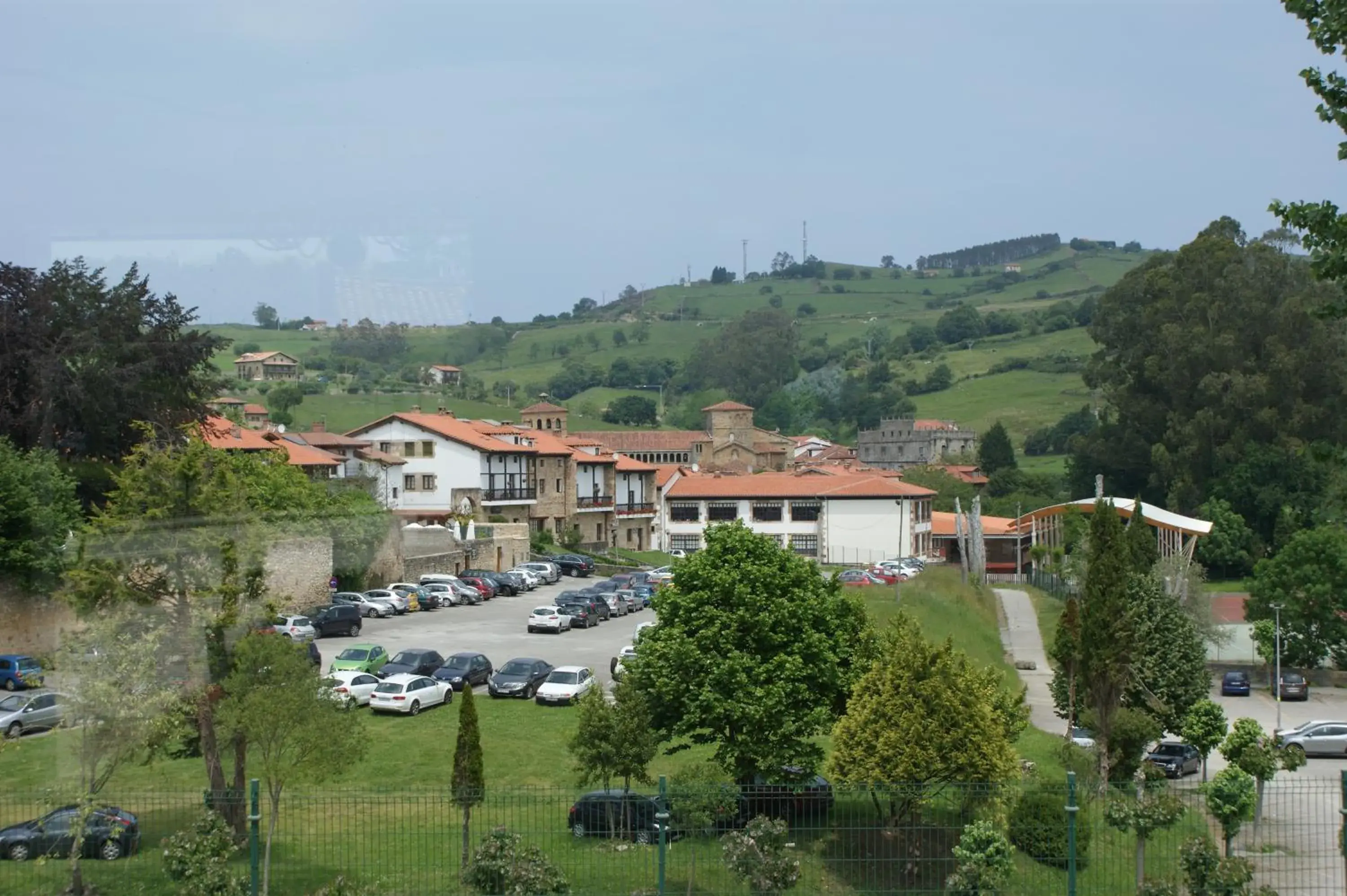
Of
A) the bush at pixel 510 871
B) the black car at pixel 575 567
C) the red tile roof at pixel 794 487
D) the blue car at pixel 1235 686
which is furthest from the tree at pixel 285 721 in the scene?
the red tile roof at pixel 794 487

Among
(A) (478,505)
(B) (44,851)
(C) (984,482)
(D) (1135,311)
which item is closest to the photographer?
(B) (44,851)

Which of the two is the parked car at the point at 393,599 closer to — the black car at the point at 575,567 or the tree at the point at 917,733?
the black car at the point at 575,567

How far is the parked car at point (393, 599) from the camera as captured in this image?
35.2 metres

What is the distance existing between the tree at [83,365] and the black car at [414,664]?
7557mm

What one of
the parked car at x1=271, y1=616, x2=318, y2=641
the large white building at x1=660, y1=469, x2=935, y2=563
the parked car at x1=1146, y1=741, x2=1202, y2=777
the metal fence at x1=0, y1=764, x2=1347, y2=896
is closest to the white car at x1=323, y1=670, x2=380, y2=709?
the parked car at x1=271, y1=616, x2=318, y2=641

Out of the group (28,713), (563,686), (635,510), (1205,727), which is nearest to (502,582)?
(563,686)

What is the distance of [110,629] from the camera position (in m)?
14.2

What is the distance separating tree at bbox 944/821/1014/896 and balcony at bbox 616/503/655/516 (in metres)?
53.7

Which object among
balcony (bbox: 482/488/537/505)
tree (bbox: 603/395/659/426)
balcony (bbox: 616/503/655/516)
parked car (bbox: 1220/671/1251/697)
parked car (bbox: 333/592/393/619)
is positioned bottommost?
parked car (bbox: 1220/671/1251/697)

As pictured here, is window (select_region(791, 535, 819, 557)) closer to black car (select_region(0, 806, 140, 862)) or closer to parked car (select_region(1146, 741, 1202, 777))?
parked car (select_region(1146, 741, 1202, 777))

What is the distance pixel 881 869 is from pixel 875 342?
155m

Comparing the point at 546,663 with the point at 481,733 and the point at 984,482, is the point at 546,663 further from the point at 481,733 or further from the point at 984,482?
the point at 984,482

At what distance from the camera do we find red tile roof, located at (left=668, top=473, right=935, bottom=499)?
6022 cm

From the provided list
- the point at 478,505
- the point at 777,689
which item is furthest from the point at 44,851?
the point at 478,505
